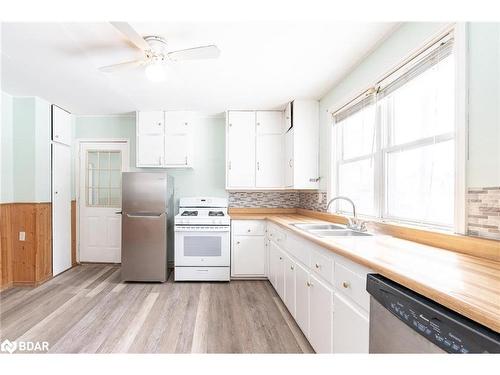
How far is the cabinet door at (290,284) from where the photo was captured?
210 cm

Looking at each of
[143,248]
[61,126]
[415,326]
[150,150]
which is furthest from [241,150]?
[415,326]

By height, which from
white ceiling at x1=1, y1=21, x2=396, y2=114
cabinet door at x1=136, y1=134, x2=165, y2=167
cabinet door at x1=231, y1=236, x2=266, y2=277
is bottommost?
cabinet door at x1=231, y1=236, x2=266, y2=277

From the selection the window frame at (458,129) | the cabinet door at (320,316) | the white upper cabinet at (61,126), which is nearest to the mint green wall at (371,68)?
the window frame at (458,129)

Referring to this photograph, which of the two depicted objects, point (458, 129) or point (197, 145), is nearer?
point (458, 129)

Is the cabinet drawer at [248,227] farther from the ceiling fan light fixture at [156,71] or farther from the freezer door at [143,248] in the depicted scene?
the ceiling fan light fixture at [156,71]

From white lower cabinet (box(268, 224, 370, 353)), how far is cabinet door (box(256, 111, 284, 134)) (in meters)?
1.67

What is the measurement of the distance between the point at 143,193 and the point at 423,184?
2965mm

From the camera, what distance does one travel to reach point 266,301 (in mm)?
2584

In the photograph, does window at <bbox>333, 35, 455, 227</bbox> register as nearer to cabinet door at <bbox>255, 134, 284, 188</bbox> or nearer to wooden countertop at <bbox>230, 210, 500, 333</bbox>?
wooden countertop at <bbox>230, 210, 500, 333</bbox>

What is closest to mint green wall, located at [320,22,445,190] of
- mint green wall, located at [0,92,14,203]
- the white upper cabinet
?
the white upper cabinet

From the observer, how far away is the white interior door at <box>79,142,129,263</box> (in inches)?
147

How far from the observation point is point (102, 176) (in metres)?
3.79

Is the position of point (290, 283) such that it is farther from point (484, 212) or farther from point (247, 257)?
point (484, 212)

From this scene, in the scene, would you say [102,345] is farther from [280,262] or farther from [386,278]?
[386,278]
